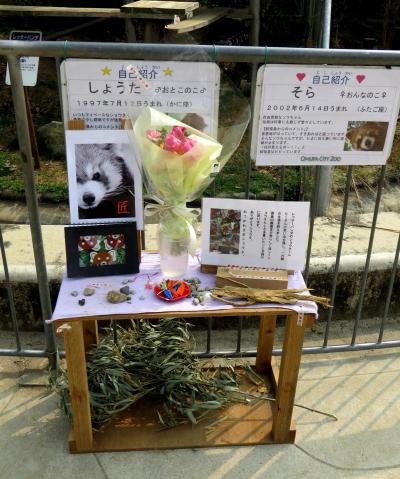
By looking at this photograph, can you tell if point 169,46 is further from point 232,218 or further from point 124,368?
point 124,368

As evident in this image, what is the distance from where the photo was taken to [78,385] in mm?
2078

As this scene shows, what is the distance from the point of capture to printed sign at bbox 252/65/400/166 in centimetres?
208

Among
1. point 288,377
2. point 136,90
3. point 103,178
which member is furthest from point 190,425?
point 136,90

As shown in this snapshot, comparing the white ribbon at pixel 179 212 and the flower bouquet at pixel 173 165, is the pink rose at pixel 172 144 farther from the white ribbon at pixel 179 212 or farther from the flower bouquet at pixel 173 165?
the white ribbon at pixel 179 212

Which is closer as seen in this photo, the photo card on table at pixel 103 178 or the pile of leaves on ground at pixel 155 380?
the photo card on table at pixel 103 178

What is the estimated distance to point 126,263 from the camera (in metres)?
2.21

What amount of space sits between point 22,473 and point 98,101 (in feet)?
5.23

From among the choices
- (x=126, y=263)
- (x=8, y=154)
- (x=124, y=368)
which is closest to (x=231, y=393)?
(x=124, y=368)

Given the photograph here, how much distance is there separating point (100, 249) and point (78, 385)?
22.2 inches

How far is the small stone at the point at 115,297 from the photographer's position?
2.03 meters

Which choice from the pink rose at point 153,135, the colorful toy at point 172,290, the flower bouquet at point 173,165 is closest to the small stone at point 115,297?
the colorful toy at point 172,290

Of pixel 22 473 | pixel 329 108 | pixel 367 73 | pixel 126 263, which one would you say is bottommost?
pixel 22 473

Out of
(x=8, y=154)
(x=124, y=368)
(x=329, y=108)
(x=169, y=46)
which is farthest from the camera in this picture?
(x=8, y=154)

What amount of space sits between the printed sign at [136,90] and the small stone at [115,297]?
679 millimetres
